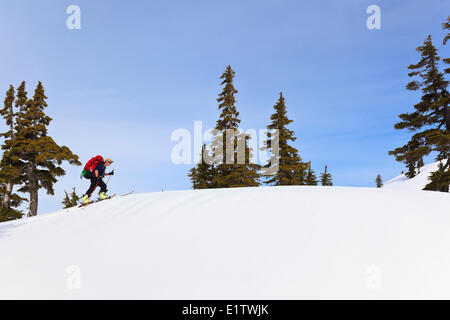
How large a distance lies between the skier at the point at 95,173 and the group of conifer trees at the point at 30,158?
13.6m

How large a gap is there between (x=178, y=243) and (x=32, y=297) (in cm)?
243

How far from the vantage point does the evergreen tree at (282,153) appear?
26344mm

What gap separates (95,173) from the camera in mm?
9766

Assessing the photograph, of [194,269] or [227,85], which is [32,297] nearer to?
[194,269]

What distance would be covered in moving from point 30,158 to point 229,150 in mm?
17044

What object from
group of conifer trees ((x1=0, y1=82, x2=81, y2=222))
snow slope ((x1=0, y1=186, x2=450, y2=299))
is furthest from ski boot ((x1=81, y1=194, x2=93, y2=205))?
group of conifer trees ((x1=0, y1=82, x2=81, y2=222))

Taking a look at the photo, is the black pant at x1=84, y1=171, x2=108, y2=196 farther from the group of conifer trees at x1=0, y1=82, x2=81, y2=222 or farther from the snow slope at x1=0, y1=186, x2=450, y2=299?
the group of conifer trees at x1=0, y1=82, x2=81, y2=222

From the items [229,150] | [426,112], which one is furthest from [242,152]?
[426,112]

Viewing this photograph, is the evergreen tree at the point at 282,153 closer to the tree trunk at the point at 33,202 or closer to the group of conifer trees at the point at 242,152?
the group of conifer trees at the point at 242,152

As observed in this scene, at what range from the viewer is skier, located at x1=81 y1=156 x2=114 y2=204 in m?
9.88

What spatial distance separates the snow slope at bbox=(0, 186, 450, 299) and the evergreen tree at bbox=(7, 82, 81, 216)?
52.2 feet

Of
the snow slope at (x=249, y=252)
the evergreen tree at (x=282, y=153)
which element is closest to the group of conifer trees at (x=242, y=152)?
the evergreen tree at (x=282, y=153)

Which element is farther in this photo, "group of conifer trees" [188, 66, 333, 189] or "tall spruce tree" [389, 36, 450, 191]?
"group of conifer trees" [188, 66, 333, 189]
